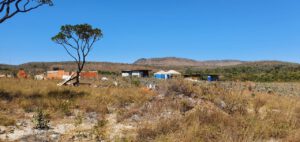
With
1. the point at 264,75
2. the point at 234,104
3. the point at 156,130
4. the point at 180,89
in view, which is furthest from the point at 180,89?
the point at 264,75

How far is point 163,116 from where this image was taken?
8.80 meters

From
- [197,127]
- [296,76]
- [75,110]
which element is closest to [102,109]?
[75,110]

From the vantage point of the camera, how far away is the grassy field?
21.7ft

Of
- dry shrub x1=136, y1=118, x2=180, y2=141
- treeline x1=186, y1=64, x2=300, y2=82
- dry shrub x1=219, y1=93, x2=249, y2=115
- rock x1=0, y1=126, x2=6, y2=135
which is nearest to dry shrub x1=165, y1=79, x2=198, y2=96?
dry shrub x1=219, y1=93, x2=249, y2=115

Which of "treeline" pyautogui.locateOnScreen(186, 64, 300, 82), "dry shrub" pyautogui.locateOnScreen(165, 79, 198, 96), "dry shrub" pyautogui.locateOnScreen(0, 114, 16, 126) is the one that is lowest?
"treeline" pyautogui.locateOnScreen(186, 64, 300, 82)

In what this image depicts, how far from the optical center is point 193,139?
19.8ft

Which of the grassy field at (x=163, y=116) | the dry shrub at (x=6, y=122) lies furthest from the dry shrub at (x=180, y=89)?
the dry shrub at (x=6, y=122)

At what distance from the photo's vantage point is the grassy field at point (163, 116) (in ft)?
21.7

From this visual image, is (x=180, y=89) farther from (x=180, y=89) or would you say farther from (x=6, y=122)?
(x=6, y=122)

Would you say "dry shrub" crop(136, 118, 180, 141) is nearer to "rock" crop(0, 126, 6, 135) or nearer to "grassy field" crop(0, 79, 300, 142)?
"grassy field" crop(0, 79, 300, 142)

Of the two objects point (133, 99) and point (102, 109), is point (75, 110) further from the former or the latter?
point (133, 99)

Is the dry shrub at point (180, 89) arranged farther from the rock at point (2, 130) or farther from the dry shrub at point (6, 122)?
the rock at point (2, 130)

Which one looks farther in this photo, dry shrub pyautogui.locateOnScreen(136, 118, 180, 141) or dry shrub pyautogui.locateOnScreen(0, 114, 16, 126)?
dry shrub pyautogui.locateOnScreen(0, 114, 16, 126)

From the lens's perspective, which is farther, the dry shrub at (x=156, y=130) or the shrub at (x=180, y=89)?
the shrub at (x=180, y=89)
